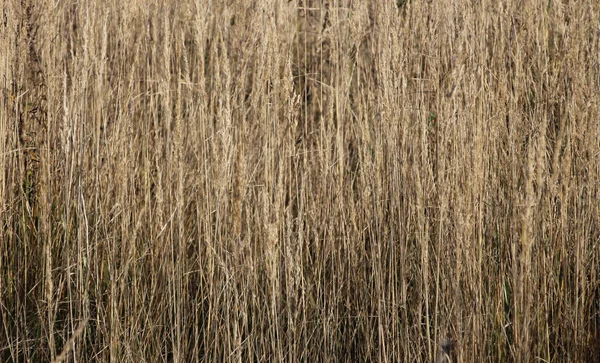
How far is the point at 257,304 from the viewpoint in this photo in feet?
6.86

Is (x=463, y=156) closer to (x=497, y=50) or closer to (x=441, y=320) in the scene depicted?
(x=441, y=320)

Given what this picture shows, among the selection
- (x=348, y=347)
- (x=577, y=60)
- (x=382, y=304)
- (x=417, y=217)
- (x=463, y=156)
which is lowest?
(x=348, y=347)

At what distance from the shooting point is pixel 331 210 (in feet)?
7.46

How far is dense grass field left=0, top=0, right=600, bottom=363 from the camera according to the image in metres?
1.96

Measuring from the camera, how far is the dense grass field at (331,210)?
1963mm

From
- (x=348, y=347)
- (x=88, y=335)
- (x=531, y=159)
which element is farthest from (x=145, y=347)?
(x=531, y=159)

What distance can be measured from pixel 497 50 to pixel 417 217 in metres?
0.77

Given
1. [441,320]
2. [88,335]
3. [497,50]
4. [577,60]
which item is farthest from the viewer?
[497,50]

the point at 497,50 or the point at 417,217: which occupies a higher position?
the point at 497,50

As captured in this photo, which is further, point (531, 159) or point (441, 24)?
point (441, 24)

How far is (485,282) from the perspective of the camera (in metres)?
2.12

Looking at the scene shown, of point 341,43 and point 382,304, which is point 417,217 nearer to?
point 382,304

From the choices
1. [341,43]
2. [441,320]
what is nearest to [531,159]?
[441,320]

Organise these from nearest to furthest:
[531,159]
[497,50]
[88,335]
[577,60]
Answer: [531,159] < [577,60] < [88,335] < [497,50]
